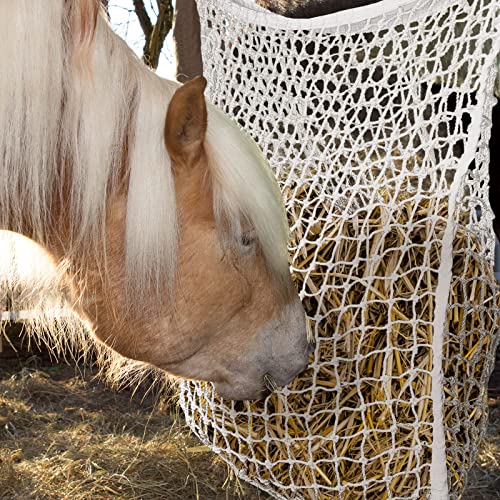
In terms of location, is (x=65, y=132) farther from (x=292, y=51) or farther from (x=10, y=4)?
(x=292, y=51)

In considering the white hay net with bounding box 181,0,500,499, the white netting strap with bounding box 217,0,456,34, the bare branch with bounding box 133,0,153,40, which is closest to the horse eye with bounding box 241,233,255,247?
the white hay net with bounding box 181,0,500,499

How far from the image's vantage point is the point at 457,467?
1.62 meters

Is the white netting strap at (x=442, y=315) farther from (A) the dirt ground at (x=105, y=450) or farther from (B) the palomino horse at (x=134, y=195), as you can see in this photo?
(A) the dirt ground at (x=105, y=450)

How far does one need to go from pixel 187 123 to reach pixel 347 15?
0.72 m

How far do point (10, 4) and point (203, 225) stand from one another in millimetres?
403

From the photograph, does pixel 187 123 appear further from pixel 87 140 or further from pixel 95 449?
pixel 95 449

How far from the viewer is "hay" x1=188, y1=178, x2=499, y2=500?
1491mm

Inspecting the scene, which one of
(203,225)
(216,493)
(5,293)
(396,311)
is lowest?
(216,493)

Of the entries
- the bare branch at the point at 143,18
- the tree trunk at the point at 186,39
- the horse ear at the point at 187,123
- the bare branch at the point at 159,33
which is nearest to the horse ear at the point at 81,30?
the horse ear at the point at 187,123

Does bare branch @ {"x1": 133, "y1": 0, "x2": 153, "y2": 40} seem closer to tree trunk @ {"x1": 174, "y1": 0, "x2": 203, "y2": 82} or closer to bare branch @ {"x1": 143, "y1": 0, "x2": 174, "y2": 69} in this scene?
bare branch @ {"x1": 143, "y1": 0, "x2": 174, "y2": 69}

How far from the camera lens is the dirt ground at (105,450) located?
205cm

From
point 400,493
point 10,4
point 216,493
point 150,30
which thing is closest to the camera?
point 10,4

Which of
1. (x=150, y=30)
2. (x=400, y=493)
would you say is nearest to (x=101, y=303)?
(x=400, y=493)

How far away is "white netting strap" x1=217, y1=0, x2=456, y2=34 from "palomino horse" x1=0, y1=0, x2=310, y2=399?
0.56 metres
